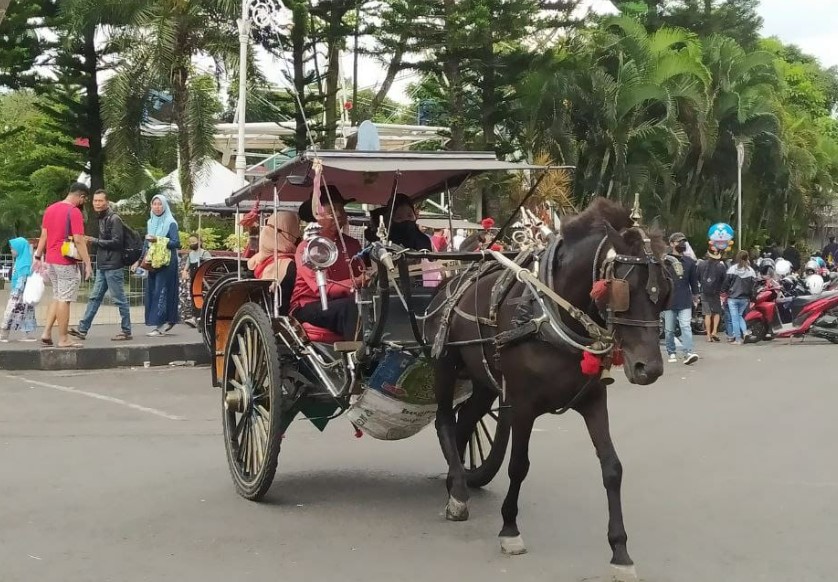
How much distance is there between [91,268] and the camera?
1170 centimetres

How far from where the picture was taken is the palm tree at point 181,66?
2498 centimetres

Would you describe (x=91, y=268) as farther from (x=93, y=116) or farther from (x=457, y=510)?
(x=93, y=116)

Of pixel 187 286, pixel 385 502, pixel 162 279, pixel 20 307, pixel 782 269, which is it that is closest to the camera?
pixel 385 502

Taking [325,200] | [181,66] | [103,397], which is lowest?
[103,397]

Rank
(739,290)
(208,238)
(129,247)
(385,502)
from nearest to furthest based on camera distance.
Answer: (385,502) → (129,247) → (739,290) → (208,238)

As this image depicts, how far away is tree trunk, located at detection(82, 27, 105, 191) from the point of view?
90.6 feet

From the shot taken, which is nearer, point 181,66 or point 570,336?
point 570,336

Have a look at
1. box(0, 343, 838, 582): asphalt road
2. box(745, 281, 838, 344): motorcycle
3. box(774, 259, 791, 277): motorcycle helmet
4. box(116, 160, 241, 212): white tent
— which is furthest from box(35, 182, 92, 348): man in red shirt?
box(774, 259, 791, 277): motorcycle helmet

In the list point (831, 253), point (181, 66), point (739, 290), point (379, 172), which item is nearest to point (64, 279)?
point (379, 172)

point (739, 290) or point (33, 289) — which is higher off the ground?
point (33, 289)

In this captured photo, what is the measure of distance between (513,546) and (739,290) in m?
12.8

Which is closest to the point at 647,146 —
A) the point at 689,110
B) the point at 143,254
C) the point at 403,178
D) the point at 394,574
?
the point at 689,110

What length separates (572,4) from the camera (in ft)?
90.0

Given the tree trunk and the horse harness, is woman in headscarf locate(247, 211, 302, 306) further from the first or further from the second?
the tree trunk
